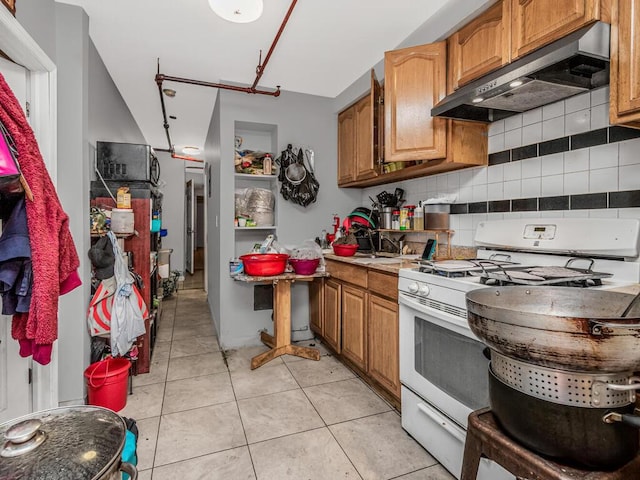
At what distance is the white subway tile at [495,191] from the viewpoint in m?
2.07

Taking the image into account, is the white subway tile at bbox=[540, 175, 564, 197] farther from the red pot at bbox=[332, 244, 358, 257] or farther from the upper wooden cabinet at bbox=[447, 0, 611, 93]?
the red pot at bbox=[332, 244, 358, 257]

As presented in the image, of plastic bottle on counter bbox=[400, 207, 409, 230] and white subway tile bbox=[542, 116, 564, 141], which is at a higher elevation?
white subway tile bbox=[542, 116, 564, 141]

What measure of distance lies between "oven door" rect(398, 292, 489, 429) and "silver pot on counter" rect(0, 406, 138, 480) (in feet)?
4.10

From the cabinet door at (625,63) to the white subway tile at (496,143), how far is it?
82 centimetres

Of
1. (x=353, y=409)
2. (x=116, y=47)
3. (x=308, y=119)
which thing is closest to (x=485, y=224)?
(x=353, y=409)

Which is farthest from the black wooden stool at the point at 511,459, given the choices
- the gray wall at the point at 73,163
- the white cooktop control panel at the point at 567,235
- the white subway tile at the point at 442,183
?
the gray wall at the point at 73,163

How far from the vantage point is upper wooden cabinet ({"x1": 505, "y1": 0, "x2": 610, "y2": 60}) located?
4.31 feet

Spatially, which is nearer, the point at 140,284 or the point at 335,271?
the point at 140,284

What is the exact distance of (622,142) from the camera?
149 centimetres

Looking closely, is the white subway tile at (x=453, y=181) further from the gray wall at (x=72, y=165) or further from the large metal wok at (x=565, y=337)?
the gray wall at (x=72, y=165)

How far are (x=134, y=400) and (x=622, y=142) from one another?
3.15 meters

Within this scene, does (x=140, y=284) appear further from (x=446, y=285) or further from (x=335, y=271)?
(x=446, y=285)

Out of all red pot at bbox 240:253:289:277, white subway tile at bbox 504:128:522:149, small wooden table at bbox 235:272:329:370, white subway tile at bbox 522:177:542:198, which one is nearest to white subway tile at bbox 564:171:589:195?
white subway tile at bbox 522:177:542:198

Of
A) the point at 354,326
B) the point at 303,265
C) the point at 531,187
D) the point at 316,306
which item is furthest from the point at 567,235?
the point at 316,306
